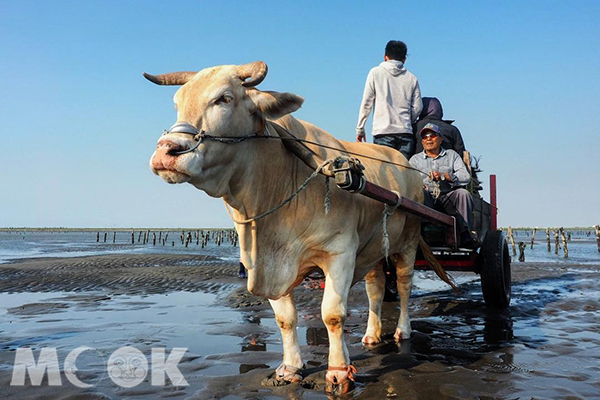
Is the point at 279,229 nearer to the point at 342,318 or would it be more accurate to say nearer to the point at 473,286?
the point at 342,318

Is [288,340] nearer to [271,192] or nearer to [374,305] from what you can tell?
[271,192]

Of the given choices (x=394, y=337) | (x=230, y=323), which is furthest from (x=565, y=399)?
(x=230, y=323)

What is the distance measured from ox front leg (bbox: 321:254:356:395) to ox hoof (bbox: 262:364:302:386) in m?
0.34

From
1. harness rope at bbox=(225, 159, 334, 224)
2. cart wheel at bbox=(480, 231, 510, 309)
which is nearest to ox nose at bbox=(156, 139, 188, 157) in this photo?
harness rope at bbox=(225, 159, 334, 224)

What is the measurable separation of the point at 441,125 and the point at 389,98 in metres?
1.54

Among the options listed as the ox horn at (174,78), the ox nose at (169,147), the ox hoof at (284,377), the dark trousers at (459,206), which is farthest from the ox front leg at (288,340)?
the dark trousers at (459,206)

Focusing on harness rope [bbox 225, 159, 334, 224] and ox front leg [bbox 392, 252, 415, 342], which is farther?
ox front leg [bbox 392, 252, 415, 342]

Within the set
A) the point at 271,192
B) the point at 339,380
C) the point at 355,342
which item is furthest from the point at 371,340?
the point at 271,192

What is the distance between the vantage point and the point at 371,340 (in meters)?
5.50

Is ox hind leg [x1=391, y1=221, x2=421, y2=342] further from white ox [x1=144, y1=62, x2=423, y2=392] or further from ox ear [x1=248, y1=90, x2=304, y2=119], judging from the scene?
ox ear [x1=248, y1=90, x2=304, y2=119]

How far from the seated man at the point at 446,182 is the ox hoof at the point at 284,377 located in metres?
2.95

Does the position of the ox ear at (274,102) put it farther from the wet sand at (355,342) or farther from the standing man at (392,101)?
the standing man at (392,101)

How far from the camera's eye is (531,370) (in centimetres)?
437

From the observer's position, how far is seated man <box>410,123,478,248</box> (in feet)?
19.9
